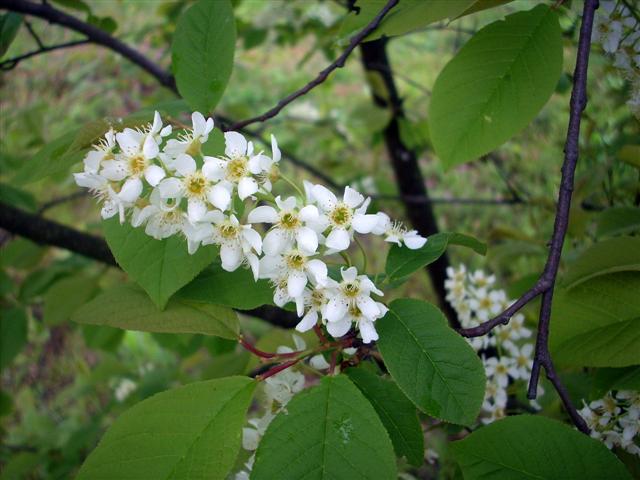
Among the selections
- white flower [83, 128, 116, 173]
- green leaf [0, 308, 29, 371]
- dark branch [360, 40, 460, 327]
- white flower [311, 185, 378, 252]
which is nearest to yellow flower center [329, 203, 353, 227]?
white flower [311, 185, 378, 252]

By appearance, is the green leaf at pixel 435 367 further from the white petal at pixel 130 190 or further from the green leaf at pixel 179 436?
the white petal at pixel 130 190

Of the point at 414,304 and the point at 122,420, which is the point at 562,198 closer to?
the point at 414,304

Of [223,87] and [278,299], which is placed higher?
[223,87]

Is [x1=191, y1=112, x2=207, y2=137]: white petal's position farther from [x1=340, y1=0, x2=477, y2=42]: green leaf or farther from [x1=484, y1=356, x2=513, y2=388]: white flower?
[x1=484, y1=356, x2=513, y2=388]: white flower

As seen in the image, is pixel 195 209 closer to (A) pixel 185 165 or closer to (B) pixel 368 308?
(A) pixel 185 165

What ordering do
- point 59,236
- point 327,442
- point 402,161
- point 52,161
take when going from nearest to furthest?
point 327,442
point 52,161
point 59,236
point 402,161

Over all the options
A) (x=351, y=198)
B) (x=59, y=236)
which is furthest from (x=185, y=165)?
(x=59, y=236)

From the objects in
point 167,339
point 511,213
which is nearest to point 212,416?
point 167,339
